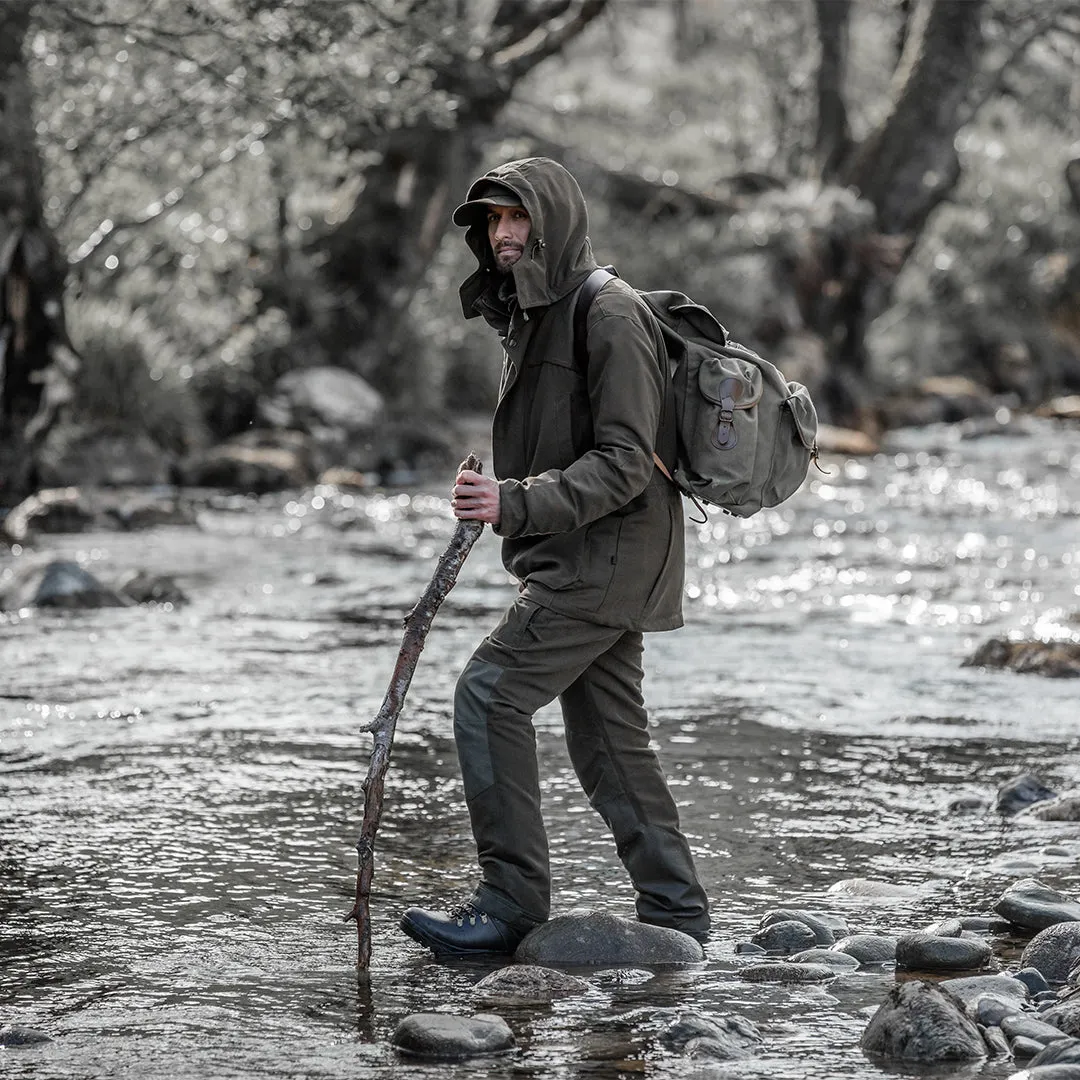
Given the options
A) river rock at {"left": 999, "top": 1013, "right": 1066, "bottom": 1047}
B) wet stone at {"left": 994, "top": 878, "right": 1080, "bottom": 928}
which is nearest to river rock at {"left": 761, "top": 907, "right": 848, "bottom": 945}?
wet stone at {"left": 994, "top": 878, "right": 1080, "bottom": 928}

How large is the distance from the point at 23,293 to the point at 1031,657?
871 cm

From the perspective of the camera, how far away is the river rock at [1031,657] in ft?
29.4

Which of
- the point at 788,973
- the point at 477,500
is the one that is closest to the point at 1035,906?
the point at 788,973

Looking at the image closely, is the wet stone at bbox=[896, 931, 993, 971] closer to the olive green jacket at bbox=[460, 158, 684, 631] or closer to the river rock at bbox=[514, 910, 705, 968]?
the river rock at bbox=[514, 910, 705, 968]

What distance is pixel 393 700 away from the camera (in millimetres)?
4570

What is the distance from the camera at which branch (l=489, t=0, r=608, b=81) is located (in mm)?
18656

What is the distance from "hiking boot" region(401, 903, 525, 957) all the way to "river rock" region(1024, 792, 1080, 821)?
2.24m

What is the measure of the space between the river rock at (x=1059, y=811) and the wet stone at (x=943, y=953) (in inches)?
64.0

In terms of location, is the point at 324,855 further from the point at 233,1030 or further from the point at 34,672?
A: the point at 34,672

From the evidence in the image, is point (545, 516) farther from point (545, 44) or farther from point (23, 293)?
point (545, 44)

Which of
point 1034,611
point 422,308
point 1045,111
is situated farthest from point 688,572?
point 1045,111

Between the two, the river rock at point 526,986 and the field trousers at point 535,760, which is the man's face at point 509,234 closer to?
the field trousers at point 535,760

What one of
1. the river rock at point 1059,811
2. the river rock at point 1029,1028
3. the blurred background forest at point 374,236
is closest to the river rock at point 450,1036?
the river rock at point 1029,1028

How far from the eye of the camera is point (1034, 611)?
1107 centimetres
